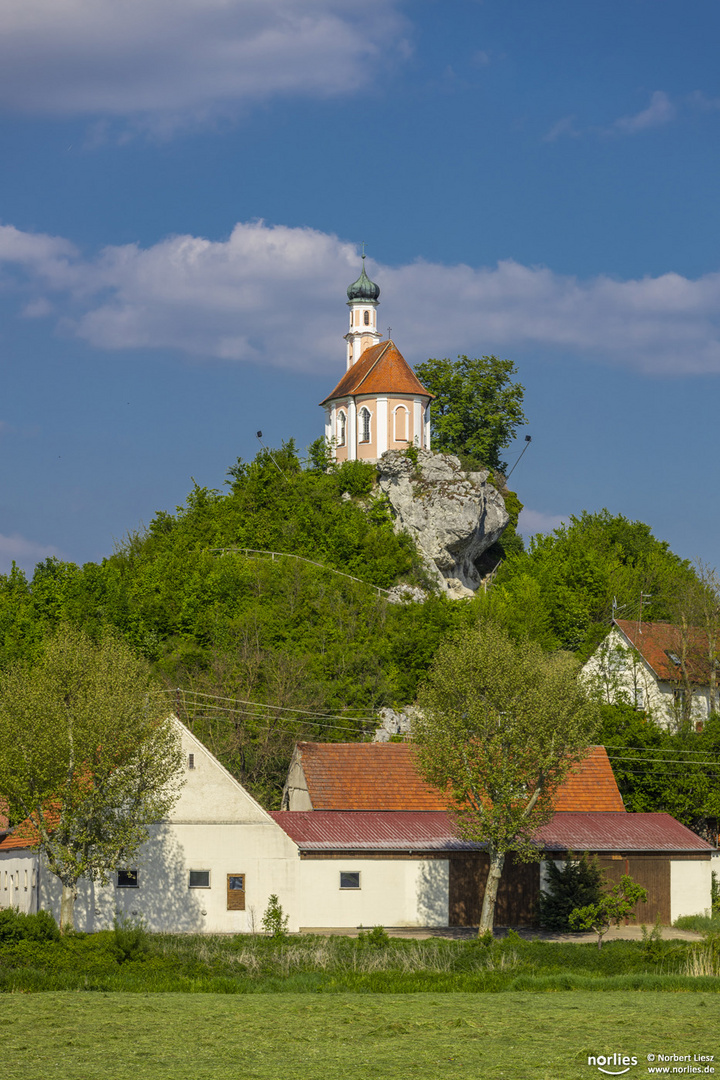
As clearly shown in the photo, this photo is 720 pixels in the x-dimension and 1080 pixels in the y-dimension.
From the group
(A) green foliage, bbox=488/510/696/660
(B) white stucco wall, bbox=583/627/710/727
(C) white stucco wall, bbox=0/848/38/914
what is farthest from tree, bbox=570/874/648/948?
(A) green foliage, bbox=488/510/696/660

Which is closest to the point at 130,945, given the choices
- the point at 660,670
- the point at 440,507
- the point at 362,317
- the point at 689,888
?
the point at 689,888

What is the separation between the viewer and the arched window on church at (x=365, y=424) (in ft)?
337

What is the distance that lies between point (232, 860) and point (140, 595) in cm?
4202

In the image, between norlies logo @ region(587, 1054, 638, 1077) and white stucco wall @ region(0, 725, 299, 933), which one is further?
white stucco wall @ region(0, 725, 299, 933)

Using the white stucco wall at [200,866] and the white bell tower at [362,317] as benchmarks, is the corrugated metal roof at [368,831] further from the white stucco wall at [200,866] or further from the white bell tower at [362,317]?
the white bell tower at [362,317]

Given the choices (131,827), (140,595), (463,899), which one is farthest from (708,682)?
(131,827)

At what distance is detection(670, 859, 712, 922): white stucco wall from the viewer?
150ft

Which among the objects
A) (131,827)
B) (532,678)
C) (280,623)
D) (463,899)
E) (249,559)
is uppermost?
(249,559)

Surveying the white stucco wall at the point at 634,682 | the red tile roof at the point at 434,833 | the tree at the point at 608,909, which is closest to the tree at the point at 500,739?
the tree at the point at 608,909

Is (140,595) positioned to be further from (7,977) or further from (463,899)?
(7,977)

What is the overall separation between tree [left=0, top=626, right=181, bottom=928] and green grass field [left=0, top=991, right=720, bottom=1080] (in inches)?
460

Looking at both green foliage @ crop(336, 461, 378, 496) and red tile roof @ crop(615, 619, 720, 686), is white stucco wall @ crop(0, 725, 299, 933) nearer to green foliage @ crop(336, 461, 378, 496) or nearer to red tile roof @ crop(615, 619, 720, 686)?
red tile roof @ crop(615, 619, 720, 686)

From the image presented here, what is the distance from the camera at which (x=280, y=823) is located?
44.1 m

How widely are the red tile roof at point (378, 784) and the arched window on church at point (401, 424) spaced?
2110 inches
